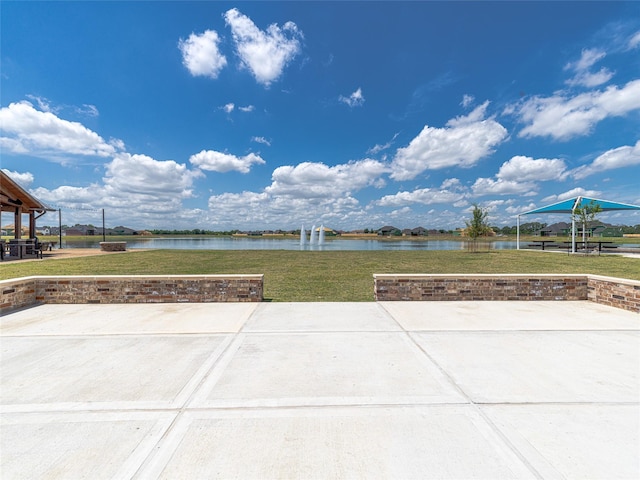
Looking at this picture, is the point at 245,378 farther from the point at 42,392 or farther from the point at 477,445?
the point at 477,445

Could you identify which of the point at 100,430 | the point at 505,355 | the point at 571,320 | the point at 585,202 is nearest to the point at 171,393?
the point at 100,430

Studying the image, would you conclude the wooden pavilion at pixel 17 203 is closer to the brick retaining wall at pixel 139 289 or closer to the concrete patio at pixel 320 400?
the brick retaining wall at pixel 139 289

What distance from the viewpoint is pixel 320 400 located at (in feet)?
9.14

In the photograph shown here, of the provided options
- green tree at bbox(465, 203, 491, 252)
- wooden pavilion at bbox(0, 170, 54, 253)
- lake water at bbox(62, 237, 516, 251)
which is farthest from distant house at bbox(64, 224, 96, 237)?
green tree at bbox(465, 203, 491, 252)

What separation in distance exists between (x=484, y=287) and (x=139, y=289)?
284 inches

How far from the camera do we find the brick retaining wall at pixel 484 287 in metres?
6.65

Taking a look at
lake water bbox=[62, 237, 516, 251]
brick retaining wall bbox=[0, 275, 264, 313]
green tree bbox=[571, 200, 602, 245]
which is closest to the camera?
brick retaining wall bbox=[0, 275, 264, 313]

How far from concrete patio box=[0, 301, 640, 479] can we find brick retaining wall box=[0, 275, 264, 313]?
130cm

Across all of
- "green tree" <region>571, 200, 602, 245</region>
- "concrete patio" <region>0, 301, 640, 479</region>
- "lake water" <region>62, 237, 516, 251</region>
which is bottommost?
"concrete patio" <region>0, 301, 640, 479</region>

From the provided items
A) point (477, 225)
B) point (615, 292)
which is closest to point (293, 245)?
point (477, 225)

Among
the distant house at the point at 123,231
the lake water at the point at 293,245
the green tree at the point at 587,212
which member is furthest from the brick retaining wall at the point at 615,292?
the distant house at the point at 123,231

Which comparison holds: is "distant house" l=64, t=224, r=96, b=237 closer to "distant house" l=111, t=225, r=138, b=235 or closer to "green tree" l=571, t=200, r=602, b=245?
"distant house" l=111, t=225, r=138, b=235

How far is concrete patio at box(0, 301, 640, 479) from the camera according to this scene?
2064 mm

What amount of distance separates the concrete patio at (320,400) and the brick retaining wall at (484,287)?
65.2 inches
